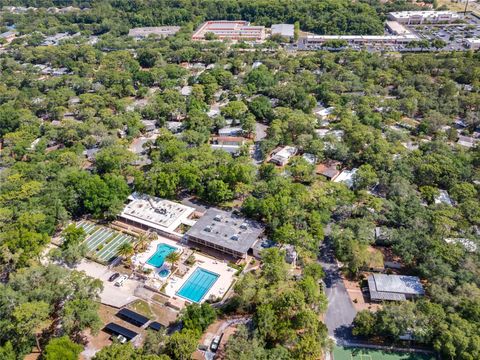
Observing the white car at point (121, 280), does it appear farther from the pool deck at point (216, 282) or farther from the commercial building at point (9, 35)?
the commercial building at point (9, 35)

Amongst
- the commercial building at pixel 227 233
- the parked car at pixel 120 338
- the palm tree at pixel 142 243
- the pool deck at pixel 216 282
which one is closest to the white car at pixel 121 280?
the palm tree at pixel 142 243

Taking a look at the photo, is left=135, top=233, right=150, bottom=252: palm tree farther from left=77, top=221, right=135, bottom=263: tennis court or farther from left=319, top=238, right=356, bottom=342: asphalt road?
left=319, top=238, right=356, bottom=342: asphalt road

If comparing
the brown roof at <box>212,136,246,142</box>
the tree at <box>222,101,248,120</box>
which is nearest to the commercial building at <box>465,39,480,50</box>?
the tree at <box>222,101,248,120</box>

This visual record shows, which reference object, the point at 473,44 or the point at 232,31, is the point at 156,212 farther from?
the point at 473,44

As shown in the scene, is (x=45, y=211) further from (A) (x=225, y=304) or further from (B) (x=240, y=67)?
(B) (x=240, y=67)

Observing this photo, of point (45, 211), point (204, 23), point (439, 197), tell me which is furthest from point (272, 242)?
point (204, 23)

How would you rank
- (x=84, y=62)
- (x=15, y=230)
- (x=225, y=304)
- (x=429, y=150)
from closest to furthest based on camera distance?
(x=225, y=304)
(x=15, y=230)
(x=429, y=150)
(x=84, y=62)

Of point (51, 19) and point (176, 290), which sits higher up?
point (51, 19)
